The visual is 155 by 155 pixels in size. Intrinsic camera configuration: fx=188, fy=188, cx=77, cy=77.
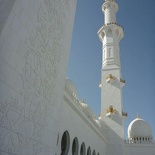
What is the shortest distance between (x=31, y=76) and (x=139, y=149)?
1651 centimetres

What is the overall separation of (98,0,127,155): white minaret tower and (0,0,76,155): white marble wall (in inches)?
503

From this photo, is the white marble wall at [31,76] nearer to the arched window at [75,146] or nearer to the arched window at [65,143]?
the arched window at [65,143]

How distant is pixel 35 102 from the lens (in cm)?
440

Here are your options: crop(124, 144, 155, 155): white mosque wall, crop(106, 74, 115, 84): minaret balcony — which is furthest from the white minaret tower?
crop(124, 144, 155, 155): white mosque wall

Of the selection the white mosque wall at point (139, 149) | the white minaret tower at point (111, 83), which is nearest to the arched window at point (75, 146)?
the white minaret tower at point (111, 83)

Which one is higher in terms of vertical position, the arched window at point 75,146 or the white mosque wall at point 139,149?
the white mosque wall at point 139,149

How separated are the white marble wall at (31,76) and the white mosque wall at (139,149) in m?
14.1

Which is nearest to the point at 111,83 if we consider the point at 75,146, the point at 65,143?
the point at 75,146

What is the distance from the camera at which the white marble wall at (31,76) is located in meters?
3.44

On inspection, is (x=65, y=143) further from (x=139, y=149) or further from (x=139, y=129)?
(x=139, y=129)

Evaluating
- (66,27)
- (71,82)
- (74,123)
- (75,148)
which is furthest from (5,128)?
(71,82)

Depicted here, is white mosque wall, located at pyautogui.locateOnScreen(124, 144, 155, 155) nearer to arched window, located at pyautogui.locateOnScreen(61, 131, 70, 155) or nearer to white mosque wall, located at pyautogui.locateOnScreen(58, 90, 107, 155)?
white mosque wall, located at pyautogui.locateOnScreen(58, 90, 107, 155)

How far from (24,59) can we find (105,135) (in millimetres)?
15012

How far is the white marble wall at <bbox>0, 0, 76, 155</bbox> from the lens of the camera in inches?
135
